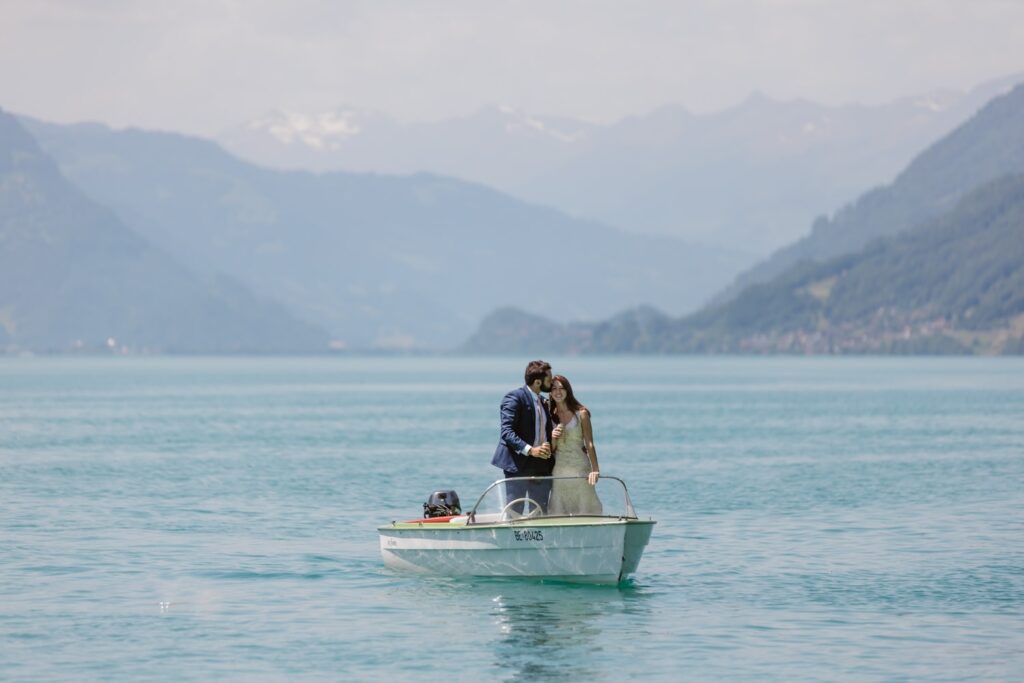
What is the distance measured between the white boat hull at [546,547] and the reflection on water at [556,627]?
16.9 inches

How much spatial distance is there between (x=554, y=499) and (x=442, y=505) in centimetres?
421

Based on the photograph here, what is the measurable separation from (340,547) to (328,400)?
131 meters

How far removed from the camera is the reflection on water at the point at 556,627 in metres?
28.6

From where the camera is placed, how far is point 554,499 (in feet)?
110

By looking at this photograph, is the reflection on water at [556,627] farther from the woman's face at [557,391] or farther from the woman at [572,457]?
the woman's face at [557,391]

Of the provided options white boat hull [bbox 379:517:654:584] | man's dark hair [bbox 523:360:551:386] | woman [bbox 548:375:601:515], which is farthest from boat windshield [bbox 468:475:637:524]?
man's dark hair [bbox 523:360:551:386]

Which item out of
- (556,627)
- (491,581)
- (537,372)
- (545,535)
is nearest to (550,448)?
(545,535)

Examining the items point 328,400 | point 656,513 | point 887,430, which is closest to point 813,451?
point 887,430

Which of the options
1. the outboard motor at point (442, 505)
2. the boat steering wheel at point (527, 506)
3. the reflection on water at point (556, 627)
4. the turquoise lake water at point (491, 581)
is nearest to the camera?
the reflection on water at point (556, 627)

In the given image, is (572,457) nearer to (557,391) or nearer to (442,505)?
(557,391)

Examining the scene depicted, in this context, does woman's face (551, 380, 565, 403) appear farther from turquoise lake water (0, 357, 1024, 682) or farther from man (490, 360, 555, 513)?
turquoise lake water (0, 357, 1024, 682)

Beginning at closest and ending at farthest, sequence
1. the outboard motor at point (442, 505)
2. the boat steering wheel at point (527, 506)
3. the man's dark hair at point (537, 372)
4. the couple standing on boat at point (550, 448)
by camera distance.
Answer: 1. the man's dark hair at point (537, 372)
2. the couple standing on boat at point (550, 448)
3. the boat steering wheel at point (527, 506)
4. the outboard motor at point (442, 505)

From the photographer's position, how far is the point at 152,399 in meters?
177

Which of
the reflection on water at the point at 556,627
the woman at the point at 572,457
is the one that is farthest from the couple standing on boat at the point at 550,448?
the reflection on water at the point at 556,627
